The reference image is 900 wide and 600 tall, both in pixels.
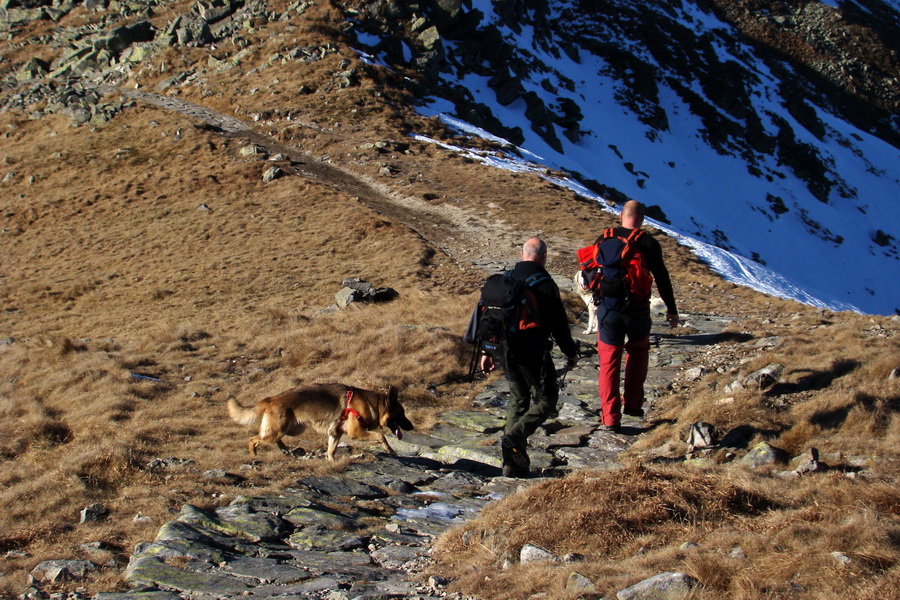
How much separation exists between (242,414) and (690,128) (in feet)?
141

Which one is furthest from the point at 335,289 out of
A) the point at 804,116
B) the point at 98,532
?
the point at 804,116

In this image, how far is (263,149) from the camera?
27.2 meters

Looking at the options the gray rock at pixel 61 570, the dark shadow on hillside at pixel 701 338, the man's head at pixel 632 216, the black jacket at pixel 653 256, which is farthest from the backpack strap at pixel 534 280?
the dark shadow on hillside at pixel 701 338

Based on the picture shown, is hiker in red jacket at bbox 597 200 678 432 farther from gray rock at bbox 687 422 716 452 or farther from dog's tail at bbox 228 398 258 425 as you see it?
dog's tail at bbox 228 398 258 425

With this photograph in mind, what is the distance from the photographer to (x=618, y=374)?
6.25 meters

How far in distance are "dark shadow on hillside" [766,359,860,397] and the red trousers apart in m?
1.42

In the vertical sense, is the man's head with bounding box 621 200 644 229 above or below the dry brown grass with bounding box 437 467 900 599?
above

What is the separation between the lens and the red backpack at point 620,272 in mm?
5957

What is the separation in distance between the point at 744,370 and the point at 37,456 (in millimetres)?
7378

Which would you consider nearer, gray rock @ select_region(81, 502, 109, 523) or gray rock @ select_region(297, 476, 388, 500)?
gray rock @ select_region(81, 502, 109, 523)

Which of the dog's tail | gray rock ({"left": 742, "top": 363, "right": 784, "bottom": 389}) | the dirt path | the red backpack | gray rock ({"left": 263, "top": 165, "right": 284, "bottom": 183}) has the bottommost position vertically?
gray rock ({"left": 263, "top": 165, "right": 284, "bottom": 183})

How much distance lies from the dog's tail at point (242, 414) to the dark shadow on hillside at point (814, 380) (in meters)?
5.15

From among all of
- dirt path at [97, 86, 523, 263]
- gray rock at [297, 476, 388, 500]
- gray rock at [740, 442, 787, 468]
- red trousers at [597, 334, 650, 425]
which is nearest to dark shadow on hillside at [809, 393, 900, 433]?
gray rock at [740, 442, 787, 468]

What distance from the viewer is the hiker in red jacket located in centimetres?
605
